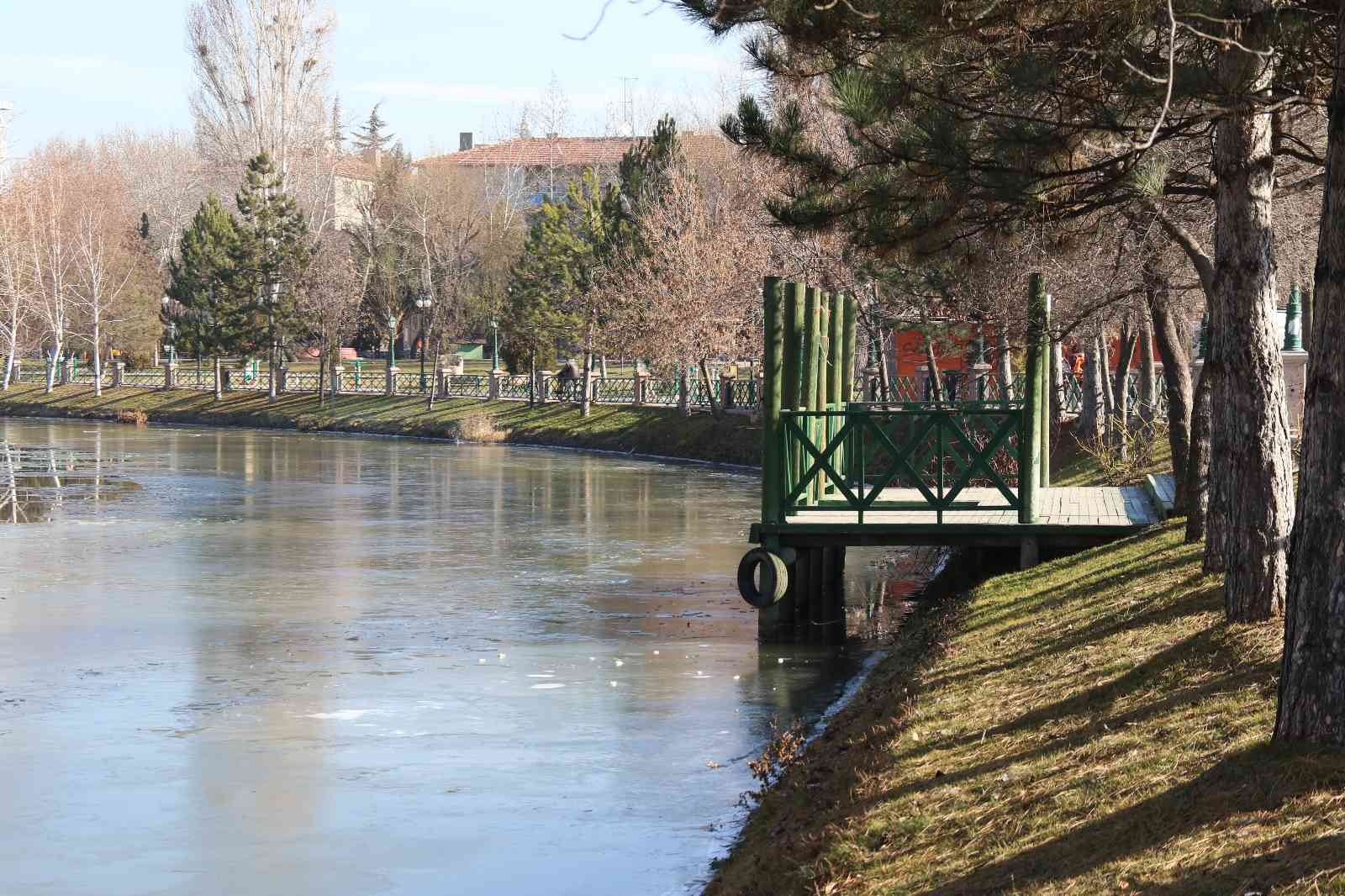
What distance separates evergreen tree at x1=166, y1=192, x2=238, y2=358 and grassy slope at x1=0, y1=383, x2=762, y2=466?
237cm

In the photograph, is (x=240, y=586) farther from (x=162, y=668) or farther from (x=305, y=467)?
(x=305, y=467)

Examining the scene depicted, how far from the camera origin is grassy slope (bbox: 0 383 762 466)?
4750cm

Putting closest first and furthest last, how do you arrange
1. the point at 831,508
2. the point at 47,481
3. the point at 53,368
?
the point at 831,508 → the point at 47,481 → the point at 53,368

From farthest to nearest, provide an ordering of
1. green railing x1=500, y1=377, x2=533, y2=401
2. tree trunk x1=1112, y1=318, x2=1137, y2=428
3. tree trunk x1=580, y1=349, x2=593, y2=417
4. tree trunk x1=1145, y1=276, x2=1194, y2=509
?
1. green railing x1=500, y1=377, x2=533, y2=401
2. tree trunk x1=580, y1=349, x2=593, y2=417
3. tree trunk x1=1112, y1=318, x2=1137, y2=428
4. tree trunk x1=1145, y1=276, x2=1194, y2=509

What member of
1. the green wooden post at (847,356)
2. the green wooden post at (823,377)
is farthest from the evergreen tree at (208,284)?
the green wooden post at (823,377)

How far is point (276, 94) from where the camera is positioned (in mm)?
86938

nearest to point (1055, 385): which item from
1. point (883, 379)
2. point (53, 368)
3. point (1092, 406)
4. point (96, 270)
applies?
point (1092, 406)

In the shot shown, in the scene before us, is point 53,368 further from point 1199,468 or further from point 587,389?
point 1199,468

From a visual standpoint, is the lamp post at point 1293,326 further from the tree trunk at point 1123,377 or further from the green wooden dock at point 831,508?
the green wooden dock at point 831,508

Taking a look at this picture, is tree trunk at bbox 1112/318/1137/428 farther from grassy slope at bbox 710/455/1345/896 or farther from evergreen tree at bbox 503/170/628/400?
evergreen tree at bbox 503/170/628/400

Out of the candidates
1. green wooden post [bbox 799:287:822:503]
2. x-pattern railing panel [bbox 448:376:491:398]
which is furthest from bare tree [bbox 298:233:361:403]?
green wooden post [bbox 799:287:822:503]

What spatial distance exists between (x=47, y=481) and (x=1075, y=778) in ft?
111

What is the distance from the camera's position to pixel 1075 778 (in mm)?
7664

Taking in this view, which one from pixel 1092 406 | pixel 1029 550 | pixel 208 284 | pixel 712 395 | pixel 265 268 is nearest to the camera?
pixel 1029 550
